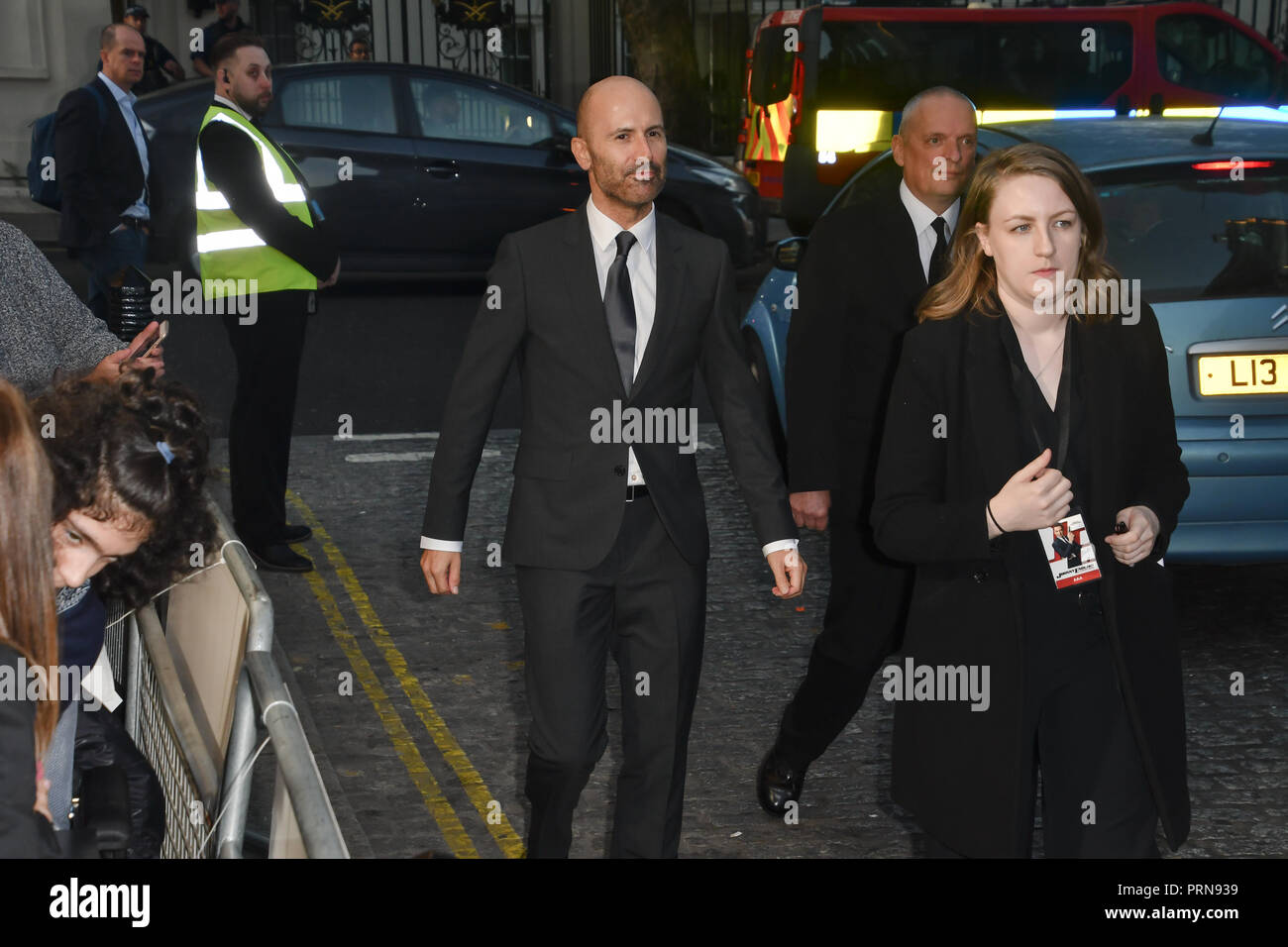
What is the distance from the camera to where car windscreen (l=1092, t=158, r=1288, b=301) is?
594 cm

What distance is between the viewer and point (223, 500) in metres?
8.65

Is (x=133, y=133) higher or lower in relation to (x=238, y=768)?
higher

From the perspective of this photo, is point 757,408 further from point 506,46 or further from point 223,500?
point 506,46

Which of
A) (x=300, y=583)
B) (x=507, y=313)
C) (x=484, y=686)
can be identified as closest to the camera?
(x=507, y=313)

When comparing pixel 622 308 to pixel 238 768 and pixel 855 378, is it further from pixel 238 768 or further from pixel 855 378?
pixel 238 768

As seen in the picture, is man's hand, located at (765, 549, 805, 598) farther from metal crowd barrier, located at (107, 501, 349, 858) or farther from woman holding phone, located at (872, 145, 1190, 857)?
metal crowd barrier, located at (107, 501, 349, 858)

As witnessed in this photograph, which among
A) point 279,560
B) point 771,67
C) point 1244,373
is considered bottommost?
point 279,560

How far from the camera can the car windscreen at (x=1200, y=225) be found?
5941 millimetres

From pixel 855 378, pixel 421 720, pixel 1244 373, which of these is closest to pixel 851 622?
pixel 855 378

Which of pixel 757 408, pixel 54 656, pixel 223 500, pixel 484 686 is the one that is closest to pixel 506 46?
pixel 223 500

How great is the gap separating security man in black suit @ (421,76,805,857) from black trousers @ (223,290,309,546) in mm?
3136

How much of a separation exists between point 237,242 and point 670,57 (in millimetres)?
14525

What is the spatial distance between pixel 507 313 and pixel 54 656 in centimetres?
172

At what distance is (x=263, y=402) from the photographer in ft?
23.8
